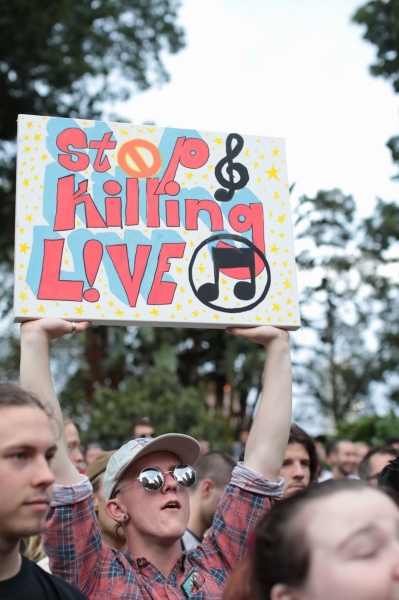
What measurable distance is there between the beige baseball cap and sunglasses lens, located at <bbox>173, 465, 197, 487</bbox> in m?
0.10

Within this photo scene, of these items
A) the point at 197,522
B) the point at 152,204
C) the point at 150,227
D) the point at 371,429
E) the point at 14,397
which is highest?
the point at 152,204

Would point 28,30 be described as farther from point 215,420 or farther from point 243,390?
point 243,390

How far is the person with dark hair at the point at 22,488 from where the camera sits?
1.76 meters

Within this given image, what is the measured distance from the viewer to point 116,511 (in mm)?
2646

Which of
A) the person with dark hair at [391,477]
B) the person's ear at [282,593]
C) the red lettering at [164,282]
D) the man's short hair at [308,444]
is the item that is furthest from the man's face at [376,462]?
the person's ear at [282,593]

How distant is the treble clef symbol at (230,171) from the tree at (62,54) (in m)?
11.0

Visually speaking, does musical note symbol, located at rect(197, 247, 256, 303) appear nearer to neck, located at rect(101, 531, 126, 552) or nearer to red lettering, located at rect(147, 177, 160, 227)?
red lettering, located at rect(147, 177, 160, 227)

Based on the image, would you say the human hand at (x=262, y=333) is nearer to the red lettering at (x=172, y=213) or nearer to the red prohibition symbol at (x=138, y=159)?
the red lettering at (x=172, y=213)

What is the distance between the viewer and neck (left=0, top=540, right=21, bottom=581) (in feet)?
5.91

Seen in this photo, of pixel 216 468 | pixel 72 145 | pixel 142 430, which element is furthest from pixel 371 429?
pixel 72 145

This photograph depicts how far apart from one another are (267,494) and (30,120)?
67.9 inches

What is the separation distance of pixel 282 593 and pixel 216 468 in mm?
3077

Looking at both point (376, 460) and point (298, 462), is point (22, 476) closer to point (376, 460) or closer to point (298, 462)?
point (298, 462)

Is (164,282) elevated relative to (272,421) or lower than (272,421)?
elevated
